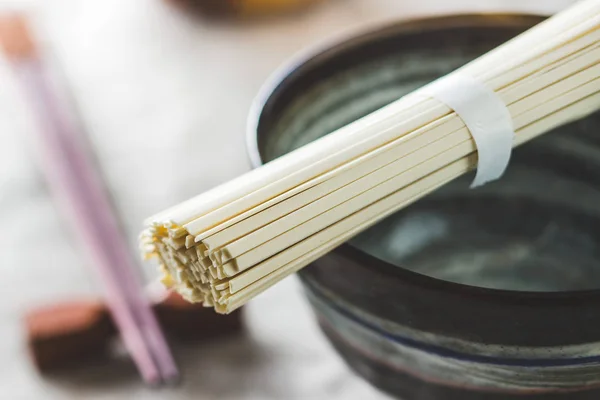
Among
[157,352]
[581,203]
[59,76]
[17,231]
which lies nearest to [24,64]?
[59,76]

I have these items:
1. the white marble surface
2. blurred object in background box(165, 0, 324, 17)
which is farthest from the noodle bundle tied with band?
blurred object in background box(165, 0, 324, 17)

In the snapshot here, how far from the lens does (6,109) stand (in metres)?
0.58

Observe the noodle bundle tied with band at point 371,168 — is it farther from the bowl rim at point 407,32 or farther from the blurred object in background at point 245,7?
the blurred object in background at point 245,7

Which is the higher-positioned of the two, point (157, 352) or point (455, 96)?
point (455, 96)

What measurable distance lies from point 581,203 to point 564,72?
0.09 m

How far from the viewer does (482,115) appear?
0.23 m

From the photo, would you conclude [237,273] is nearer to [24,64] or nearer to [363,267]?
[363,267]

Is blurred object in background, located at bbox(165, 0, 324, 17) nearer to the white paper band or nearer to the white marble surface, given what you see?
the white marble surface

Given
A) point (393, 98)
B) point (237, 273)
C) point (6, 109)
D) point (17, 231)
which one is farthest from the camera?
point (6, 109)

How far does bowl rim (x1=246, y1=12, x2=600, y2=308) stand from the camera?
0.62 ft

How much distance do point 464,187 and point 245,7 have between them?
0.37m

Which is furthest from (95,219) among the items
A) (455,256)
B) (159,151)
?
(455,256)

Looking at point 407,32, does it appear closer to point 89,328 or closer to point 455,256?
point 455,256

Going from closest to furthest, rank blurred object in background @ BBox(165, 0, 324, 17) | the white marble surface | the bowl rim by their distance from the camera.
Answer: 1. the bowl rim
2. the white marble surface
3. blurred object in background @ BBox(165, 0, 324, 17)
